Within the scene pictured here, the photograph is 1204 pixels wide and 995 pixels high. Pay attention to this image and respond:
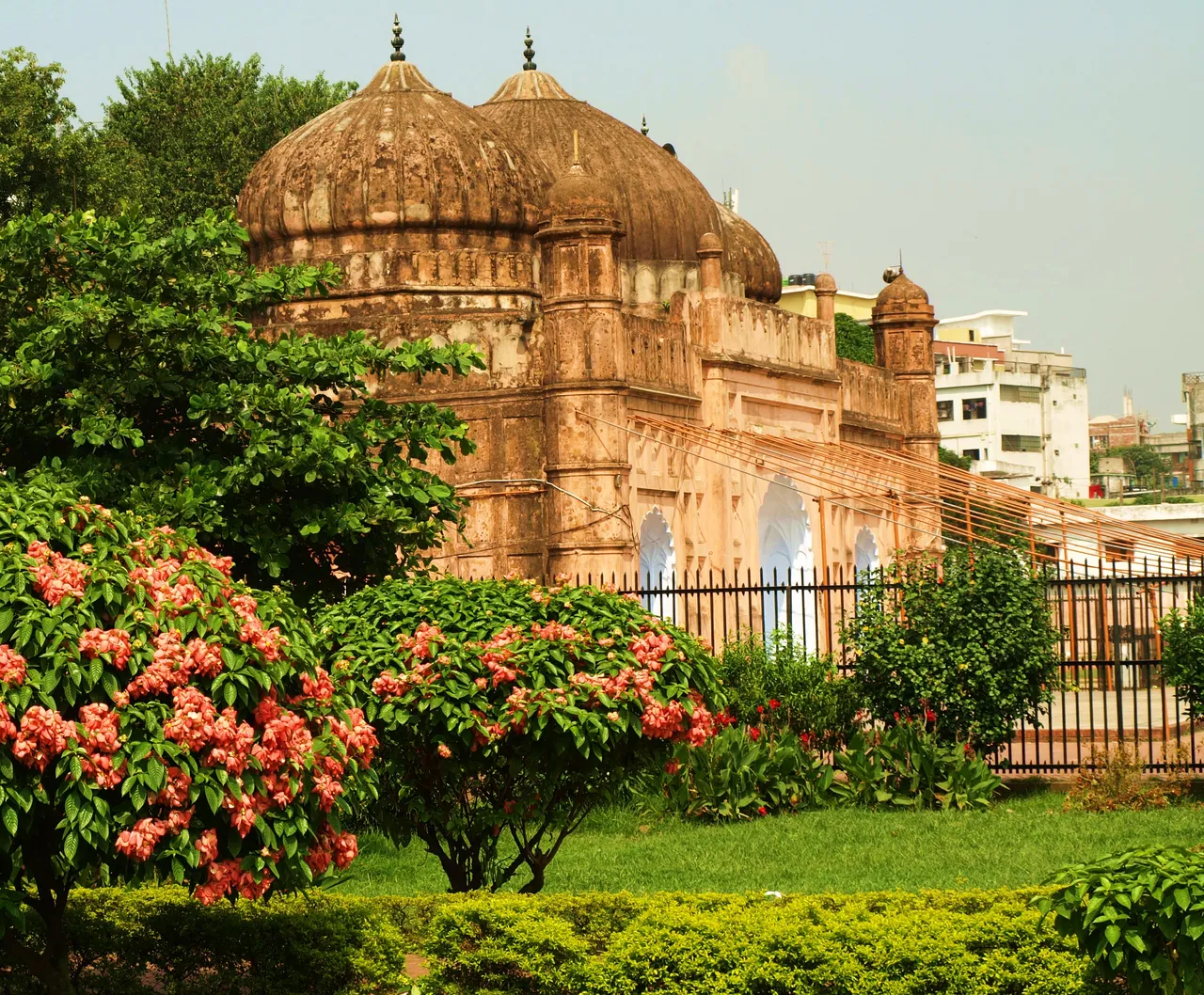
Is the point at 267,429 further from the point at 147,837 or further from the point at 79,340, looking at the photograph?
the point at 147,837

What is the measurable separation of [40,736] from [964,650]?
8815mm

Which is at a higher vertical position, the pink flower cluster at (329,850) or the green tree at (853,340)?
the green tree at (853,340)

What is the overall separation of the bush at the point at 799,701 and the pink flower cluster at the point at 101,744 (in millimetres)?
8613

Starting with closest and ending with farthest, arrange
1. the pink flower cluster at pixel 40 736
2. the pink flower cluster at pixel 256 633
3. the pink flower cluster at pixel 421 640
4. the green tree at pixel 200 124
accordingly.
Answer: the pink flower cluster at pixel 40 736 → the pink flower cluster at pixel 256 633 → the pink flower cluster at pixel 421 640 → the green tree at pixel 200 124

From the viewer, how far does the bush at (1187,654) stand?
522 inches

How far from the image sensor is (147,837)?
5898 millimetres

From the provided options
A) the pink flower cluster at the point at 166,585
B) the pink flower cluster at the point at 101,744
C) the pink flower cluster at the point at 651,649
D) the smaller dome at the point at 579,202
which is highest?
the smaller dome at the point at 579,202

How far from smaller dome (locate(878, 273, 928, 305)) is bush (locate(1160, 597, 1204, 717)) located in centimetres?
961

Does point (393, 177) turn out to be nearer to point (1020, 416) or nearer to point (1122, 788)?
point (1122, 788)

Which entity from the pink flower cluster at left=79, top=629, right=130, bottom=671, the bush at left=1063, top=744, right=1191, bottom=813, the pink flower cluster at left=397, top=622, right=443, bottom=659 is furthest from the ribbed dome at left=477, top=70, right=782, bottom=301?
the pink flower cluster at left=79, top=629, right=130, bottom=671

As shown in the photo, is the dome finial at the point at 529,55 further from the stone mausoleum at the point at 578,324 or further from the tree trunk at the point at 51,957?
the tree trunk at the point at 51,957

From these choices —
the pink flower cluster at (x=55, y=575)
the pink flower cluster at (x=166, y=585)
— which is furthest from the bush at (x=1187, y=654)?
the pink flower cluster at (x=55, y=575)

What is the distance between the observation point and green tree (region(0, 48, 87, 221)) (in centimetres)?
2241

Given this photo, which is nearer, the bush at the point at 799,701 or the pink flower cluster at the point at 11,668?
the pink flower cluster at the point at 11,668
